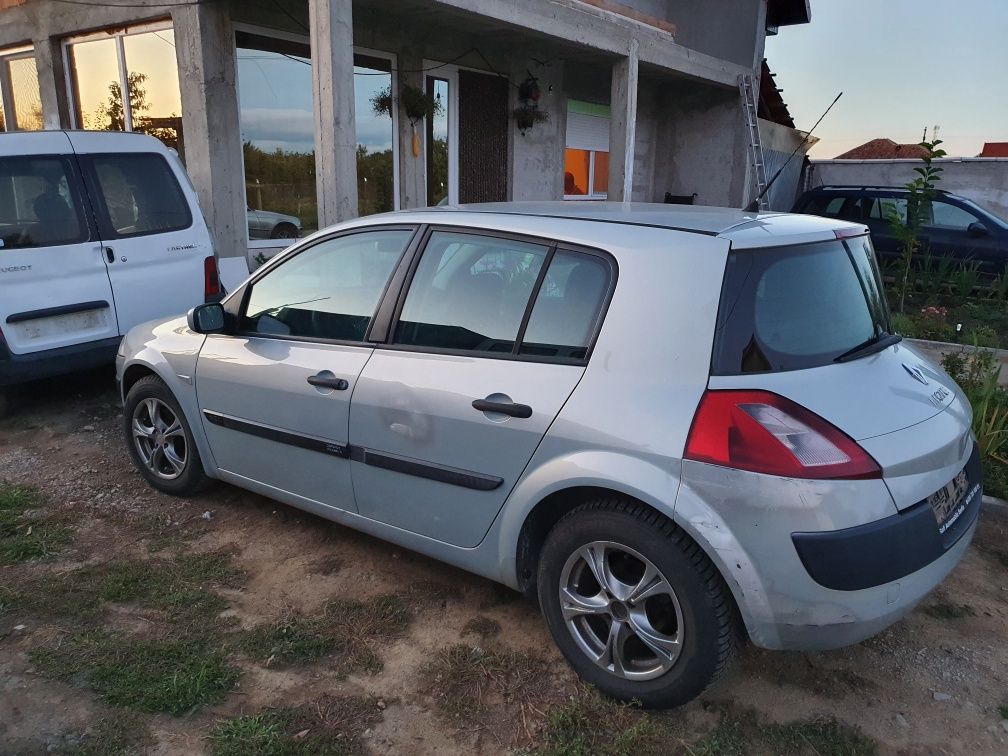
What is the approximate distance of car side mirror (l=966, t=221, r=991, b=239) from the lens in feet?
37.6

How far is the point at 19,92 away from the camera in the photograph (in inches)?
421

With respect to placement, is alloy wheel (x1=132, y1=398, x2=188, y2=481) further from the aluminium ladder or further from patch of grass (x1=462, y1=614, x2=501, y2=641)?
the aluminium ladder

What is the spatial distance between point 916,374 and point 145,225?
16.9 feet

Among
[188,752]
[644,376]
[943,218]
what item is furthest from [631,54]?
[188,752]

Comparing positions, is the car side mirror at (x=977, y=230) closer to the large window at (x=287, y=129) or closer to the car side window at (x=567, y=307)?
the large window at (x=287, y=129)

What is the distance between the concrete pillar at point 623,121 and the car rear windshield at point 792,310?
807 centimetres

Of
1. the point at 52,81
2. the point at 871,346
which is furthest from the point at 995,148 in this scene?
the point at 871,346

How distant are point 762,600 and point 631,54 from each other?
384 inches

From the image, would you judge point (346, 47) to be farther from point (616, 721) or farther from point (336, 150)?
point (616, 721)

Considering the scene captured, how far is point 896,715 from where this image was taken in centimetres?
266

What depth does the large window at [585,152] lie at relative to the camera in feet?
43.5

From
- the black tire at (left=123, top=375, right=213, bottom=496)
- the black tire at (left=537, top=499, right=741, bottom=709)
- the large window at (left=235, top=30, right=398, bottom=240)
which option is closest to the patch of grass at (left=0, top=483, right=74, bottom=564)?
the black tire at (left=123, top=375, right=213, bottom=496)

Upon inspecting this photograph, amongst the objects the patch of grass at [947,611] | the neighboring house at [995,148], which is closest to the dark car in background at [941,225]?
the patch of grass at [947,611]

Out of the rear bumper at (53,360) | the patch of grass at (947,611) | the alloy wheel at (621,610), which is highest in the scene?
the rear bumper at (53,360)
